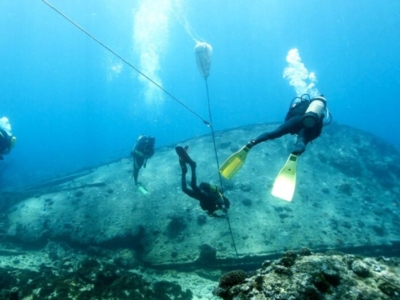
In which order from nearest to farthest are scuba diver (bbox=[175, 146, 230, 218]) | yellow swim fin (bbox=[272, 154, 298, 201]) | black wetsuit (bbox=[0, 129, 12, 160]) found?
yellow swim fin (bbox=[272, 154, 298, 201]) → scuba diver (bbox=[175, 146, 230, 218]) → black wetsuit (bbox=[0, 129, 12, 160])

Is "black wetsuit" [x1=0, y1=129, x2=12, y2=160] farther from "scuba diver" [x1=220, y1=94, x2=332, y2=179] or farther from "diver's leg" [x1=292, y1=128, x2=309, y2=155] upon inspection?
"diver's leg" [x1=292, y1=128, x2=309, y2=155]

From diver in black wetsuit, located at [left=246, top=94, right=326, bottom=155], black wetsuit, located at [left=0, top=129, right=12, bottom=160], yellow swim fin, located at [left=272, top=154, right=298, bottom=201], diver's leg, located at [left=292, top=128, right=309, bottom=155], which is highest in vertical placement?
black wetsuit, located at [left=0, top=129, right=12, bottom=160]

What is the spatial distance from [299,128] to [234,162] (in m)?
1.52

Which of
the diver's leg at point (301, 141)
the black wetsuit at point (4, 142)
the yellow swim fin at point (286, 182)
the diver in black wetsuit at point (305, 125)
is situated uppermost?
the black wetsuit at point (4, 142)

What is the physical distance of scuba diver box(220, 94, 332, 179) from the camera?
5484 mm

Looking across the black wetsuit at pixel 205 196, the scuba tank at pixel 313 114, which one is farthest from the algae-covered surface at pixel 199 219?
the scuba tank at pixel 313 114

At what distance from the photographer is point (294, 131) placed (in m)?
6.07

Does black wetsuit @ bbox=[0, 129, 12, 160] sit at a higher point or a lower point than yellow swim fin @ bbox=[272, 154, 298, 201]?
higher

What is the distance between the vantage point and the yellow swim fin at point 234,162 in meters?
6.02

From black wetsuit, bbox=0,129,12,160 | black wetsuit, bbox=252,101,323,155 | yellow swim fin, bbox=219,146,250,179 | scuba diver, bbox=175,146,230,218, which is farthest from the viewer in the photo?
black wetsuit, bbox=0,129,12,160

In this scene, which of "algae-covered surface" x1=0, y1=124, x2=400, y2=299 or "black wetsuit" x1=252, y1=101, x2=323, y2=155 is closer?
"black wetsuit" x1=252, y1=101, x2=323, y2=155

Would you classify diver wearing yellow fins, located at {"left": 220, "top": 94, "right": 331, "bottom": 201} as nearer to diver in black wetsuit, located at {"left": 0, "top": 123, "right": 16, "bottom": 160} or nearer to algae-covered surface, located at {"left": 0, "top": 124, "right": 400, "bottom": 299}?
algae-covered surface, located at {"left": 0, "top": 124, "right": 400, "bottom": 299}

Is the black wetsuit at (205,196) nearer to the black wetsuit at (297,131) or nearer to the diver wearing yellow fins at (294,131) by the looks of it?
the diver wearing yellow fins at (294,131)

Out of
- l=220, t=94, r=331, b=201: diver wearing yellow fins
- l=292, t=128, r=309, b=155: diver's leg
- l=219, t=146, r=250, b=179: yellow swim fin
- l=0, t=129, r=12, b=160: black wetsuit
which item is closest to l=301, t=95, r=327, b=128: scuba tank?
l=220, t=94, r=331, b=201: diver wearing yellow fins
